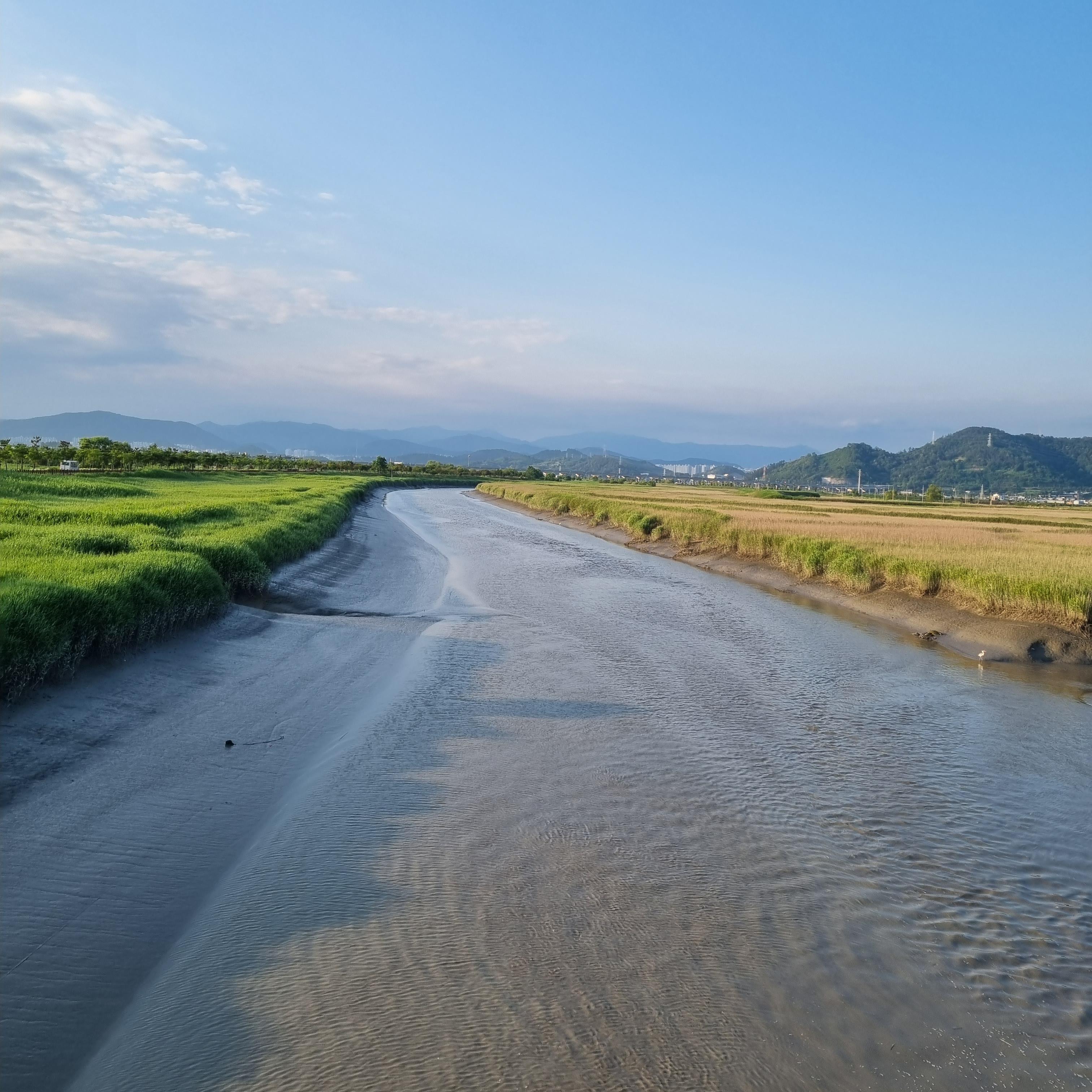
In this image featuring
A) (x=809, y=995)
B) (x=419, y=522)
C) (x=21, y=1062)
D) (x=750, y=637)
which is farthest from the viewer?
(x=419, y=522)

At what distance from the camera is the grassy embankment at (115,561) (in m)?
8.36

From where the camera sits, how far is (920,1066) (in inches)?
169

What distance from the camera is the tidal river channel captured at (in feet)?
13.8

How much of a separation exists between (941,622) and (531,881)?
14.4 m

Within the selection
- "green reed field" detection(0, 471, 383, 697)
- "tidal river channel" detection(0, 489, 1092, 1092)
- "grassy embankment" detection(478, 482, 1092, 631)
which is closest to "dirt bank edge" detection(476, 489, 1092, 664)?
"grassy embankment" detection(478, 482, 1092, 631)

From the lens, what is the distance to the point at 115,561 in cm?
1166

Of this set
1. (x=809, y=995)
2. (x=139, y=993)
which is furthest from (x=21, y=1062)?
(x=809, y=995)

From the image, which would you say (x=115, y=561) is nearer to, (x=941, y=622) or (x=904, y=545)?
(x=941, y=622)

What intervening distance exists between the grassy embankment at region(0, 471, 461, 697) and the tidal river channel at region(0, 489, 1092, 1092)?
52 centimetres

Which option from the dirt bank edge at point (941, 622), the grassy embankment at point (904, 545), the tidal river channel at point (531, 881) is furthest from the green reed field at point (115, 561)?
the grassy embankment at point (904, 545)

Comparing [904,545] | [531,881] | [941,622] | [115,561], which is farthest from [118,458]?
[531,881]

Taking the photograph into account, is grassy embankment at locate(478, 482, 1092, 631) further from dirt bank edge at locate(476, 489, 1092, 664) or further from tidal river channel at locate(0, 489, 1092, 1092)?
tidal river channel at locate(0, 489, 1092, 1092)

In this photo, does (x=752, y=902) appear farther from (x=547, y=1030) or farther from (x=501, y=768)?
(x=501, y=768)

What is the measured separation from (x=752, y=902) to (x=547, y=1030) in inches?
85.2
